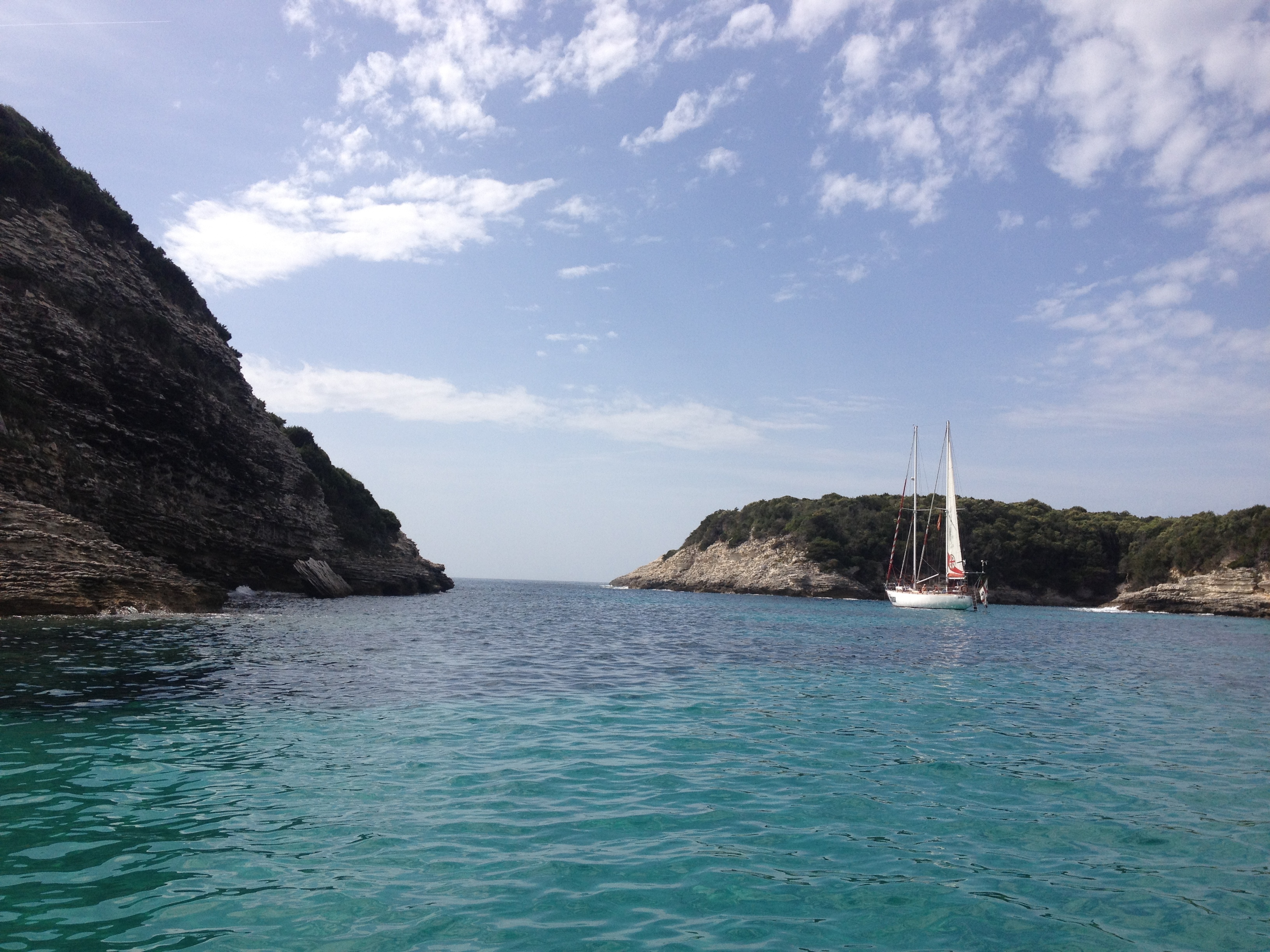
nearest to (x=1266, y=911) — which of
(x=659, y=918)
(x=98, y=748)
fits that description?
(x=659, y=918)

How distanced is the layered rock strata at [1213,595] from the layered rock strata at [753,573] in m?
41.0

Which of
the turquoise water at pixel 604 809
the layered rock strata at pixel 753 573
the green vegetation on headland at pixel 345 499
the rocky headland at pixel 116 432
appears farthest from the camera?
the layered rock strata at pixel 753 573

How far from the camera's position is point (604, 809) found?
33.6ft

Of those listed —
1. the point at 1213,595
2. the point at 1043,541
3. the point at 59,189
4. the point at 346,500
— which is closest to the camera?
the point at 59,189

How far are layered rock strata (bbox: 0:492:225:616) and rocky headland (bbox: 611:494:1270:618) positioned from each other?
323ft

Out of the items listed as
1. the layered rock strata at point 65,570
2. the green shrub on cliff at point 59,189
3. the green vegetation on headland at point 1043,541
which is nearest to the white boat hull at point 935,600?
the green vegetation on headland at point 1043,541

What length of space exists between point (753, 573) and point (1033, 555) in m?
50.2

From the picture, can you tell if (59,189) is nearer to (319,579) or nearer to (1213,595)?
(319,579)

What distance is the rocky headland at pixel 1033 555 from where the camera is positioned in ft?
323

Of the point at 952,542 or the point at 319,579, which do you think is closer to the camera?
the point at 319,579

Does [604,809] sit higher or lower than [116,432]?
lower

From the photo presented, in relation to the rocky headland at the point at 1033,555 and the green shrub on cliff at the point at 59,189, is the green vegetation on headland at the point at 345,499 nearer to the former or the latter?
the green shrub on cliff at the point at 59,189

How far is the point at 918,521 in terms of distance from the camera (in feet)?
448

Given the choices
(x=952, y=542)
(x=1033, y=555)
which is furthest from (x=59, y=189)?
(x=1033, y=555)
